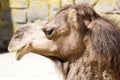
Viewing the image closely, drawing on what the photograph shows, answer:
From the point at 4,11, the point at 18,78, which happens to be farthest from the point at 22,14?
the point at 18,78

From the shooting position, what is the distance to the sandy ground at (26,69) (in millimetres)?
4344

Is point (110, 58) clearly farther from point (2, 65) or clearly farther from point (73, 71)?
point (2, 65)

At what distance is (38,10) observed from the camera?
587cm

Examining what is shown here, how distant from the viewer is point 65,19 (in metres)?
1.42

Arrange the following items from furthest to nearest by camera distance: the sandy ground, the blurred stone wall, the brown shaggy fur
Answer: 1. the blurred stone wall
2. the sandy ground
3. the brown shaggy fur

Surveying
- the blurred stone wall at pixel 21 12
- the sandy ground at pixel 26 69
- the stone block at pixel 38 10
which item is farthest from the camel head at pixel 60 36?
the stone block at pixel 38 10

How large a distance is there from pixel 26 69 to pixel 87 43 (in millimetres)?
3426

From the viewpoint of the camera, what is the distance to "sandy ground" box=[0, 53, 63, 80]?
14.3 feet

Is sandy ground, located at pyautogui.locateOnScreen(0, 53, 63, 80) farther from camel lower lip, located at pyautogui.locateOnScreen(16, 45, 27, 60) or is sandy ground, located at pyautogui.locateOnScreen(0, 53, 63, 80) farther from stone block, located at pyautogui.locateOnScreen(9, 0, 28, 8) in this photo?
camel lower lip, located at pyautogui.locateOnScreen(16, 45, 27, 60)

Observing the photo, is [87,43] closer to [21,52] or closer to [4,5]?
[21,52]

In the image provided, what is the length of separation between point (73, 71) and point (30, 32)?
0.67ft

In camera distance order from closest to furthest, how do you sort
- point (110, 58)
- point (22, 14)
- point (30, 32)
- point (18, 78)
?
point (110, 58), point (30, 32), point (18, 78), point (22, 14)

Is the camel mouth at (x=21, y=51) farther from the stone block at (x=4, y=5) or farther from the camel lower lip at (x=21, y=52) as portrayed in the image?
the stone block at (x=4, y=5)

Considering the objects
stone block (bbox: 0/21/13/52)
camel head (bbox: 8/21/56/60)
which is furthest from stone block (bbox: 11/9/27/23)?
camel head (bbox: 8/21/56/60)
